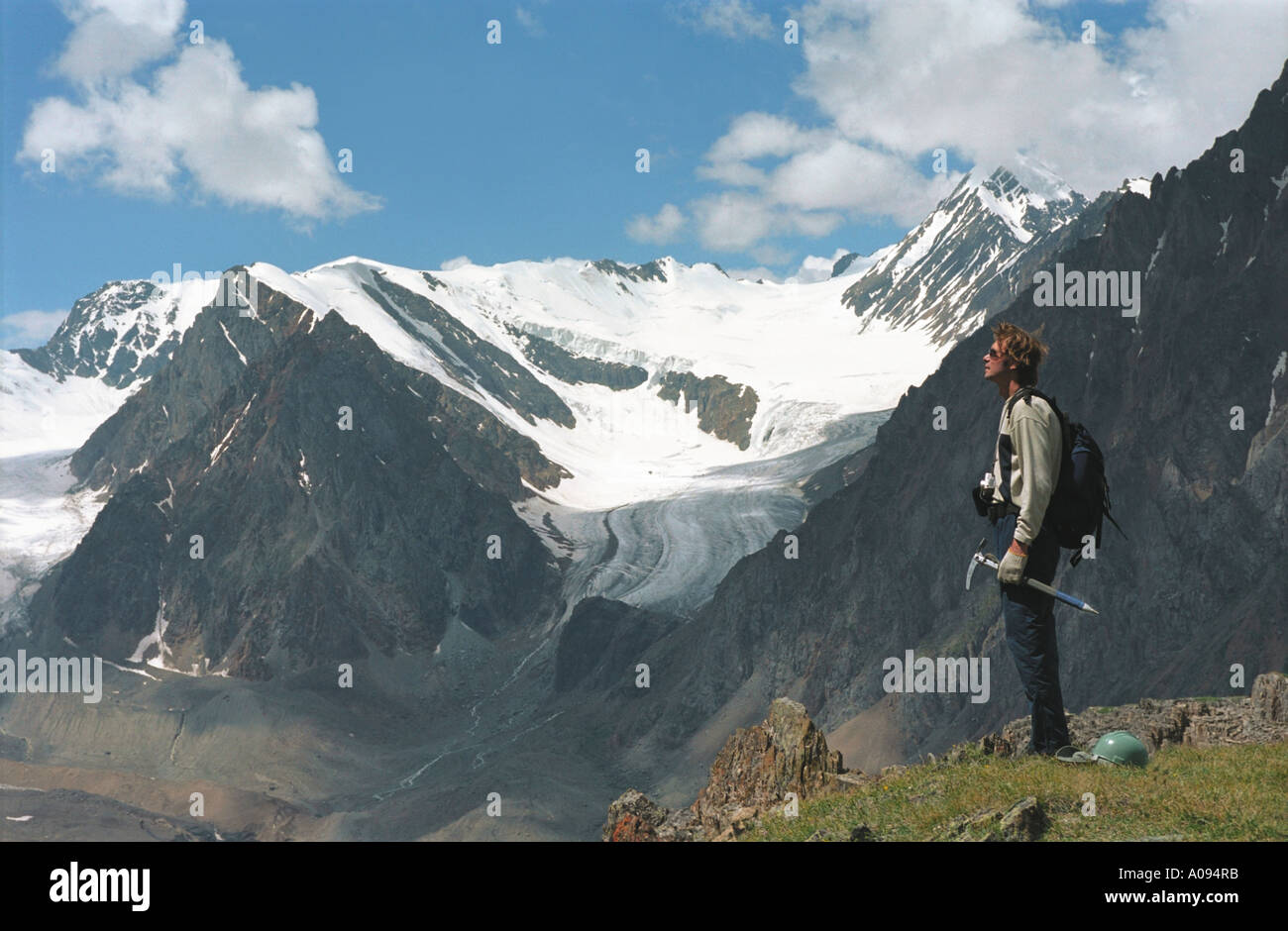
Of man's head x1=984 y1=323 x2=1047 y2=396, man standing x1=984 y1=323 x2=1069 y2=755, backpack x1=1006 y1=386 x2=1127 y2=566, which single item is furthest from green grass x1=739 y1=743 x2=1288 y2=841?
man's head x1=984 y1=323 x2=1047 y2=396

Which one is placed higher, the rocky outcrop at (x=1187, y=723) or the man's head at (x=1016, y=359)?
the man's head at (x=1016, y=359)

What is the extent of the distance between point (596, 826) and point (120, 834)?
244 ft

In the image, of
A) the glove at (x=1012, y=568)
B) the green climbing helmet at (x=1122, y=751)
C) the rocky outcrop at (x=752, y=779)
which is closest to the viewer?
the glove at (x=1012, y=568)

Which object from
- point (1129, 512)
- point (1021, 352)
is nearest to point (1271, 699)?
point (1021, 352)

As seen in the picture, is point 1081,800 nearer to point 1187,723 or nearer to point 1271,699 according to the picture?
point 1187,723

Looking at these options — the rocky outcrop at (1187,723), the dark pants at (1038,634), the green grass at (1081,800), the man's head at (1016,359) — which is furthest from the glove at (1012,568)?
the rocky outcrop at (1187,723)

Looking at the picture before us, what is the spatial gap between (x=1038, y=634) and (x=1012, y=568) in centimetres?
118

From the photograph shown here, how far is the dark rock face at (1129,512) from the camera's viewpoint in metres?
124

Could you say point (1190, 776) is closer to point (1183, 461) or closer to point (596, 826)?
point (1183, 461)

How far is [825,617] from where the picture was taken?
186m

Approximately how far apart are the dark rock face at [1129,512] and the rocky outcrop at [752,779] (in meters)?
79.2

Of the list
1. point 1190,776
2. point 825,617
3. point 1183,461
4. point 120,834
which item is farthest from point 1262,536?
point 120,834

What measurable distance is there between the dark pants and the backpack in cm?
20

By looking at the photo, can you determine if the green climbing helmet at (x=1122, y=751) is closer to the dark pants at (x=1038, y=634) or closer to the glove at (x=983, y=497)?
→ the dark pants at (x=1038, y=634)
